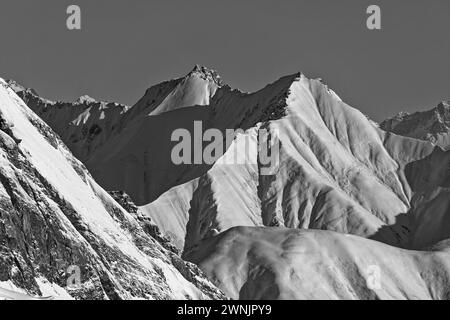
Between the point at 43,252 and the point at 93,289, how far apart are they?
8.69 m
